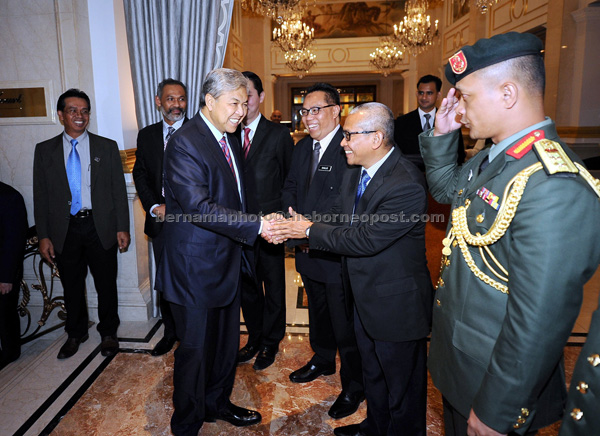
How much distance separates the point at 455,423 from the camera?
4.78 ft

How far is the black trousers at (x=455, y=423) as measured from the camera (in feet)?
4.62

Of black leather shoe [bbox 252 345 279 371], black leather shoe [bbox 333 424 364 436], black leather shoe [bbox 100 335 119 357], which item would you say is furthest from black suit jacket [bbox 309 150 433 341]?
black leather shoe [bbox 100 335 119 357]

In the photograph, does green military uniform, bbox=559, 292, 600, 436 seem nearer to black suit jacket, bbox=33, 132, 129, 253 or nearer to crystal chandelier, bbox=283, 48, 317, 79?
black suit jacket, bbox=33, 132, 129, 253

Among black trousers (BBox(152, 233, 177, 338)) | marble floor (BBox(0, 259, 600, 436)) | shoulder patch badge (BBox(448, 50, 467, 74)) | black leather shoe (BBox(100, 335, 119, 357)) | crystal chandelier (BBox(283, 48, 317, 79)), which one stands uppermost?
crystal chandelier (BBox(283, 48, 317, 79))

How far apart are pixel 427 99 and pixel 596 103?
4.25 metres

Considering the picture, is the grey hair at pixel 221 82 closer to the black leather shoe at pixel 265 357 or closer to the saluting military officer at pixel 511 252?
the saluting military officer at pixel 511 252

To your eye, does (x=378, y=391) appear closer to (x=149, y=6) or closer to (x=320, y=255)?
(x=320, y=255)

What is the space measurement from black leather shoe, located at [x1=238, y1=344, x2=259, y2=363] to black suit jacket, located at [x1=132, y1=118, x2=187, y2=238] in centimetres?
106

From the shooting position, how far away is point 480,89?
3.99ft

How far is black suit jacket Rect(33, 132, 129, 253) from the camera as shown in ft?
10.0

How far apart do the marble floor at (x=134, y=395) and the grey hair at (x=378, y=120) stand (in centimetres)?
159

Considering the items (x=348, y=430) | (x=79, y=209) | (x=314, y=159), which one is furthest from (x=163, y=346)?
(x=314, y=159)

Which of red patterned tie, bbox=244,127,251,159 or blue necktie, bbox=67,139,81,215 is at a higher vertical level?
red patterned tie, bbox=244,127,251,159

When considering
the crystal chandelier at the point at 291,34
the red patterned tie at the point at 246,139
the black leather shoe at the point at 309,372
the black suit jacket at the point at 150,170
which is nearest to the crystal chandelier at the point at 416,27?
the crystal chandelier at the point at 291,34
